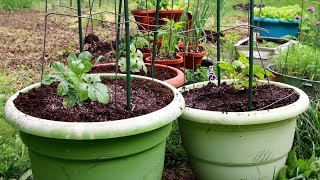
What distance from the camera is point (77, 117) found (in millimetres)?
1700

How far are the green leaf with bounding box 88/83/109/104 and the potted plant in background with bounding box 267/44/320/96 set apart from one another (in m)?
1.82

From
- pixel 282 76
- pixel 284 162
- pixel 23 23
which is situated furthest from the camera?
pixel 23 23

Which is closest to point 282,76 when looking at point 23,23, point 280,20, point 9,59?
point 280,20

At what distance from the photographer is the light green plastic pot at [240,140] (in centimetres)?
196

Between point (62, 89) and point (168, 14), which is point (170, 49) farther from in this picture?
point (62, 89)

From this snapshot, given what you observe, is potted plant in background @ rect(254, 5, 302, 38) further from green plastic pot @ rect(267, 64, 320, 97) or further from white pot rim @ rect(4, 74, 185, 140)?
white pot rim @ rect(4, 74, 185, 140)

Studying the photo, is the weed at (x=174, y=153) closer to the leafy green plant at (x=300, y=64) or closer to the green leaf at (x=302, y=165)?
the green leaf at (x=302, y=165)

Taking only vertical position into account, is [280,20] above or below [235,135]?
above

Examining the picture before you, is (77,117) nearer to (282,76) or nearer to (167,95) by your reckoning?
(167,95)

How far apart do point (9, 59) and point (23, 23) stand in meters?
2.25

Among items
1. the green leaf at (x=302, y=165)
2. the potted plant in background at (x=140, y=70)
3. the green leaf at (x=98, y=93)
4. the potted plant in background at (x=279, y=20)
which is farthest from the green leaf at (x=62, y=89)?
the potted plant in background at (x=279, y=20)

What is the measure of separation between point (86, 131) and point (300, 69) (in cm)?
216

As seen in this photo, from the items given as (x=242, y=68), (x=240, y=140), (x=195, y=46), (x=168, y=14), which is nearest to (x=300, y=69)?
(x=195, y=46)

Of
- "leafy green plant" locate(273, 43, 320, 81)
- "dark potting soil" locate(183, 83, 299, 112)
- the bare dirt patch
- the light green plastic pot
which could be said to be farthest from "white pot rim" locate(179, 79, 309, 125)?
the bare dirt patch
